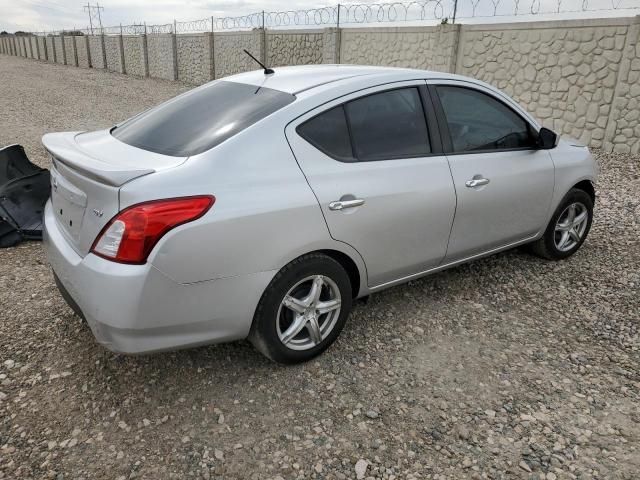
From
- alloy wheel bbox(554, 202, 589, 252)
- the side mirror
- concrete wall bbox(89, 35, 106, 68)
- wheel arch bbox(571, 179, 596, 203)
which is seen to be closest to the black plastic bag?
the side mirror

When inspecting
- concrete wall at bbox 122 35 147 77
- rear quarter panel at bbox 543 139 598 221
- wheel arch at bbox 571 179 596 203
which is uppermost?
rear quarter panel at bbox 543 139 598 221

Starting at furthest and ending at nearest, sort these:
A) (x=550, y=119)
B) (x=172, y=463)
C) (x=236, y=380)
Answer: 1. (x=550, y=119)
2. (x=236, y=380)
3. (x=172, y=463)

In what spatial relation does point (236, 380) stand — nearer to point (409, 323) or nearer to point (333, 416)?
point (333, 416)

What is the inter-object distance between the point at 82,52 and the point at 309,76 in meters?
45.2

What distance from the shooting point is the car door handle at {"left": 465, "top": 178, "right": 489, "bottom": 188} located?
3.50 m

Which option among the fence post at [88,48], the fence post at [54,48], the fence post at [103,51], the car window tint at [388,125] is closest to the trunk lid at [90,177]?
the car window tint at [388,125]

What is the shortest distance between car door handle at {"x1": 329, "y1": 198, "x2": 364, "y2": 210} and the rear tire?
Result: 87.6 inches

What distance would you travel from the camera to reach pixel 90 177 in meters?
2.53

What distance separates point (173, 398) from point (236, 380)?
0.35 metres

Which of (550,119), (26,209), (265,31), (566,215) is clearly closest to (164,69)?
(265,31)

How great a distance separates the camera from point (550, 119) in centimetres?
1002

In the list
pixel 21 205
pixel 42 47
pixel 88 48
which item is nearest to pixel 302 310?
pixel 21 205

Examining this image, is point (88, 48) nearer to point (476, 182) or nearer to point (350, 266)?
point (476, 182)

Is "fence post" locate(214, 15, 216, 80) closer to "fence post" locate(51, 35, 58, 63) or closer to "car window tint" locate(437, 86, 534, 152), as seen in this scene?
"car window tint" locate(437, 86, 534, 152)
